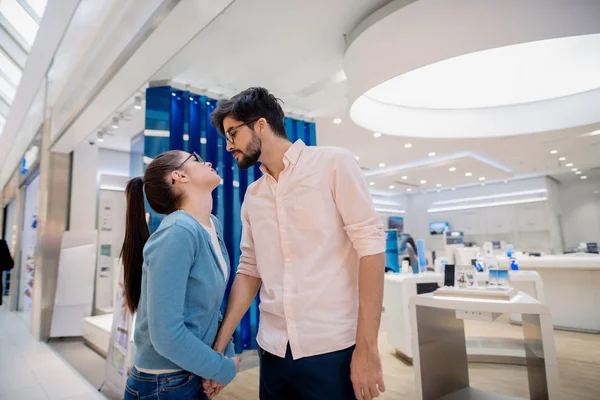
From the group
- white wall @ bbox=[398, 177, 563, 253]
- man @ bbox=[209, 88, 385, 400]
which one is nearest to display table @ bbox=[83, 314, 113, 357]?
man @ bbox=[209, 88, 385, 400]

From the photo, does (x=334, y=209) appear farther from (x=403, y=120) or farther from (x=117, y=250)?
(x=117, y=250)

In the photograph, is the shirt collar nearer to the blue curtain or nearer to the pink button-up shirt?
the pink button-up shirt

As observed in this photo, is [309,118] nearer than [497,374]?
No

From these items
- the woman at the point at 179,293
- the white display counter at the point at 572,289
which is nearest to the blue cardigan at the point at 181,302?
the woman at the point at 179,293

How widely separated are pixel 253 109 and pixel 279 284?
57 cm

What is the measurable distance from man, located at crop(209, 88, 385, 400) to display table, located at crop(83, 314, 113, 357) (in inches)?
148

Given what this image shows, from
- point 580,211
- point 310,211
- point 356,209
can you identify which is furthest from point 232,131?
point 580,211

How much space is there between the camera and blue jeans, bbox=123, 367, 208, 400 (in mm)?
1071

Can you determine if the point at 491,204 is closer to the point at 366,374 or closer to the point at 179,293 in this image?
the point at 366,374

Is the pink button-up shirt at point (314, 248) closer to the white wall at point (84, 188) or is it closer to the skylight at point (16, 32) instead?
the skylight at point (16, 32)

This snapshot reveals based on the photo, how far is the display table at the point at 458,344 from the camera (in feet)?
5.91

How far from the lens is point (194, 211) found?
1.27 metres

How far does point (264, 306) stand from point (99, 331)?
4137mm

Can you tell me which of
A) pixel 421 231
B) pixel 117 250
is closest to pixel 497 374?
pixel 117 250
